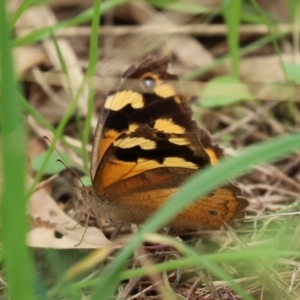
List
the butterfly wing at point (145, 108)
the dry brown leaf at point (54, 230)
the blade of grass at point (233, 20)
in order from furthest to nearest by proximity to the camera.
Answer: the blade of grass at point (233, 20) → the butterfly wing at point (145, 108) → the dry brown leaf at point (54, 230)

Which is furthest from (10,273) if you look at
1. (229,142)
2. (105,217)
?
(229,142)

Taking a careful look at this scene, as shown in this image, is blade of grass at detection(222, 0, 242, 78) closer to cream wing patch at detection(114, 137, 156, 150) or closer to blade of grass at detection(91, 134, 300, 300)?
cream wing patch at detection(114, 137, 156, 150)

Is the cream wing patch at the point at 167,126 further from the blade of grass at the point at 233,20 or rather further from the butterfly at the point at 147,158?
the blade of grass at the point at 233,20

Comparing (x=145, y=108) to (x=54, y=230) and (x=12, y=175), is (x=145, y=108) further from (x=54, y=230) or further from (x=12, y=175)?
(x=12, y=175)

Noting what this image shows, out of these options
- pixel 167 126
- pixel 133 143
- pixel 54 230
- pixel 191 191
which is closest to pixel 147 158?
pixel 133 143

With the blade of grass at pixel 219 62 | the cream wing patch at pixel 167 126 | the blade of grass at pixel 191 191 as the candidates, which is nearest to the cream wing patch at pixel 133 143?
the cream wing patch at pixel 167 126

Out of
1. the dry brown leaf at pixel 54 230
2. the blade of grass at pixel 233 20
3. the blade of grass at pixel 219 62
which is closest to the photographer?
the dry brown leaf at pixel 54 230
